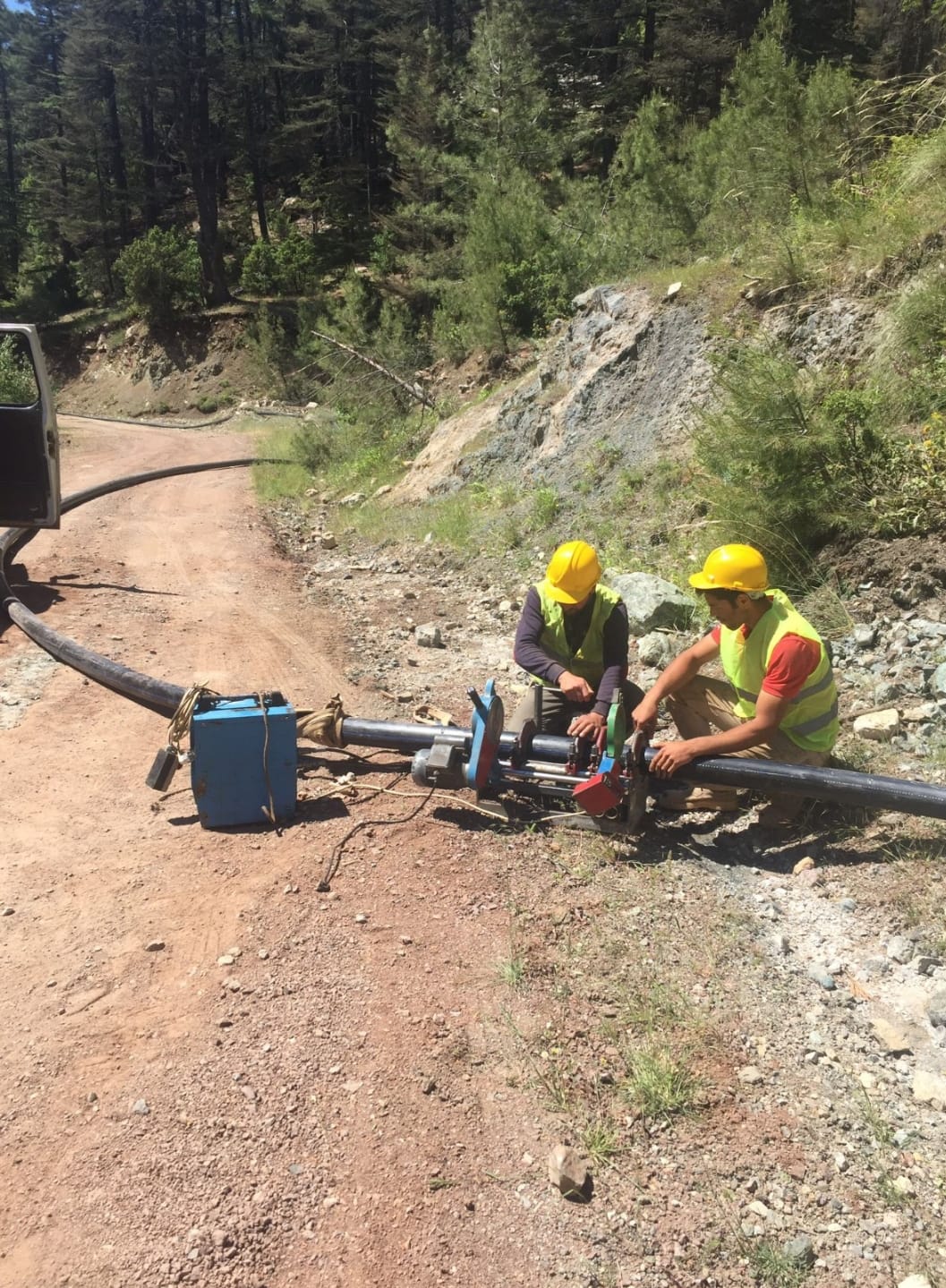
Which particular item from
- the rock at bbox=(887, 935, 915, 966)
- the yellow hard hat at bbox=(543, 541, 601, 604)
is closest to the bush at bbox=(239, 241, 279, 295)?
the yellow hard hat at bbox=(543, 541, 601, 604)

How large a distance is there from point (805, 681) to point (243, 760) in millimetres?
2620

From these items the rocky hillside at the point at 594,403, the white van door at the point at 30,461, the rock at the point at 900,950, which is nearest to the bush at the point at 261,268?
the rocky hillside at the point at 594,403

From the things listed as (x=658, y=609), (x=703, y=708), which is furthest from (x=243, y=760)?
(x=658, y=609)

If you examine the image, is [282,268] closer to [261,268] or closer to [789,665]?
[261,268]

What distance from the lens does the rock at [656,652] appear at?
6172 millimetres

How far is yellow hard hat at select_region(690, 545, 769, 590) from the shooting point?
3.84m

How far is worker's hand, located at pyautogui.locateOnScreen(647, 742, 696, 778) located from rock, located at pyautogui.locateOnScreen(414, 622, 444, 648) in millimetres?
3450

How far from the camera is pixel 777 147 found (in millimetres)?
9773

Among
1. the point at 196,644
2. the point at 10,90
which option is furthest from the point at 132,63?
the point at 196,644

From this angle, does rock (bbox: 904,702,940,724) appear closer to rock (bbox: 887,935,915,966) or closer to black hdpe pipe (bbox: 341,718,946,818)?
black hdpe pipe (bbox: 341,718,946,818)

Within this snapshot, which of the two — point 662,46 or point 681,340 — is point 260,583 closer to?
point 681,340

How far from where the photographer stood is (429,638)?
283 inches

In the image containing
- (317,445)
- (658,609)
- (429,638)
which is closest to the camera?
(658,609)

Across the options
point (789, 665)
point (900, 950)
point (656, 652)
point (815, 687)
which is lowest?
point (900, 950)
